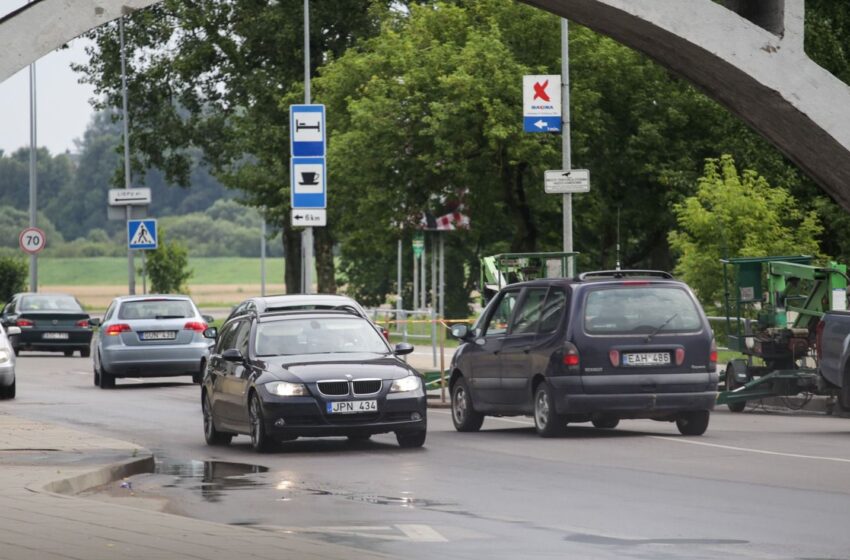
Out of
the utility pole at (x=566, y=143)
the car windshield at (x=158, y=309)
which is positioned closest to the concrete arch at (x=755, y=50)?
the utility pole at (x=566, y=143)

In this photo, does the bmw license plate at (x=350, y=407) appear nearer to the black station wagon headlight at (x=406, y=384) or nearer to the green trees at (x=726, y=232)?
the black station wagon headlight at (x=406, y=384)

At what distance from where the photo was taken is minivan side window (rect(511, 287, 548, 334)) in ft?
68.5

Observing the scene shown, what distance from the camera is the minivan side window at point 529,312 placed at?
20875 millimetres

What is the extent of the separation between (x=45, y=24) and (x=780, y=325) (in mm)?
15673

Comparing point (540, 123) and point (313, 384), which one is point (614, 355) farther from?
point (540, 123)

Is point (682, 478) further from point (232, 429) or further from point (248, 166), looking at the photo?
point (248, 166)

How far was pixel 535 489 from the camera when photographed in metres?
15.0

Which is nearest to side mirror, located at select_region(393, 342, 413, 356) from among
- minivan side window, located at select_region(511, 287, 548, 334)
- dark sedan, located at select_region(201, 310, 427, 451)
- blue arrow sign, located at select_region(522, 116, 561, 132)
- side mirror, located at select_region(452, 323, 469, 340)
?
dark sedan, located at select_region(201, 310, 427, 451)

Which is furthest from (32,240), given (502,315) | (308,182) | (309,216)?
(502,315)

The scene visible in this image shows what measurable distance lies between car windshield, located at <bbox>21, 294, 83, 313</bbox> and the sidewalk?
95.5ft

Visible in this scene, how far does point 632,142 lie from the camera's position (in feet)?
146

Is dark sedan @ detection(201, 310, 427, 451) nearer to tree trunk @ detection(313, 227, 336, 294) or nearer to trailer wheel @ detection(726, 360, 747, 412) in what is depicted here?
trailer wheel @ detection(726, 360, 747, 412)

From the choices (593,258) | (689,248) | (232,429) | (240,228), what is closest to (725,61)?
(232,429)

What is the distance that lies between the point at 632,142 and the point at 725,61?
3278cm
